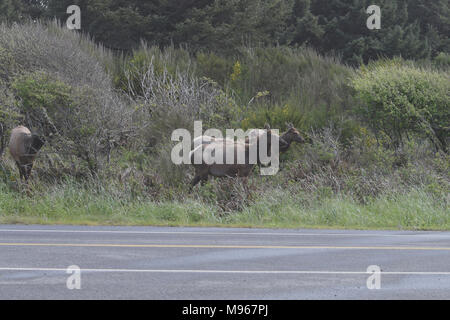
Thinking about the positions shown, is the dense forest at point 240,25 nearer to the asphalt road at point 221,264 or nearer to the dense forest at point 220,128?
the dense forest at point 220,128

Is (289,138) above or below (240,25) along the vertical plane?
below

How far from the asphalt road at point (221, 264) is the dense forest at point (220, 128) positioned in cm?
218

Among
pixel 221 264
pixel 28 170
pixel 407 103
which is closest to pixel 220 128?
pixel 407 103

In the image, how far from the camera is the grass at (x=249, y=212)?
1512 cm

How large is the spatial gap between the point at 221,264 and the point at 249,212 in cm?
621

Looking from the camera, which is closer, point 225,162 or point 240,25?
point 225,162

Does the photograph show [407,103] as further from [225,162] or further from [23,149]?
[23,149]

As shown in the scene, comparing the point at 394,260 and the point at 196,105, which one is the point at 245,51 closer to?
the point at 196,105

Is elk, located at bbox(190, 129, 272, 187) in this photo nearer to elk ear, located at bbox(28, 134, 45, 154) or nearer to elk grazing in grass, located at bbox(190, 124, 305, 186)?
elk grazing in grass, located at bbox(190, 124, 305, 186)

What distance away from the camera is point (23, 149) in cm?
1794

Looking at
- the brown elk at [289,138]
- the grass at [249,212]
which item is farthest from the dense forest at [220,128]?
the brown elk at [289,138]

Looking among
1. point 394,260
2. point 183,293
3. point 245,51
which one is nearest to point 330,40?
point 245,51

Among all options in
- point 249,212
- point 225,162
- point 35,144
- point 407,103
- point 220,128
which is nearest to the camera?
point 249,212

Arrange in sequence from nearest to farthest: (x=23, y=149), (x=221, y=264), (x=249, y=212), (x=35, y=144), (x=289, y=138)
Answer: (x=221, y=264), (x=249, y=212), (x=289, y=138), (x=23, y=149), (x=35, y=144)
